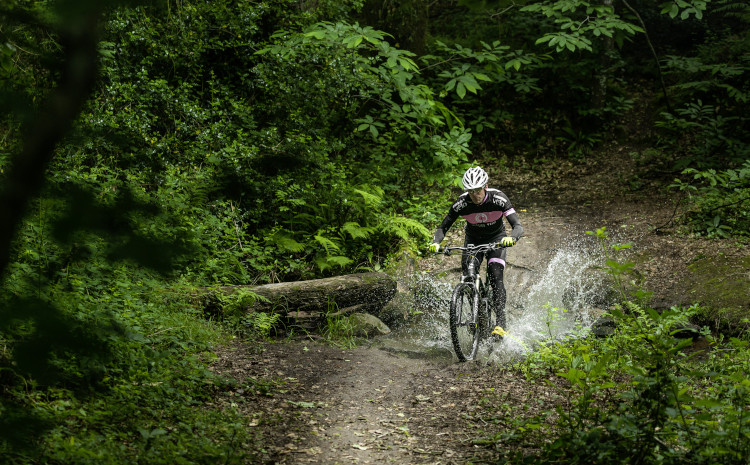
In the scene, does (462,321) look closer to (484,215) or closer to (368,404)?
(484,215)

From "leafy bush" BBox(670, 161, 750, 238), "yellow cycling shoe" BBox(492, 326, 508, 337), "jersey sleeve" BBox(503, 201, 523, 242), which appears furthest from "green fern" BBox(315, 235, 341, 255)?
"leafy bush" BBox(670, 161, 750, 238)

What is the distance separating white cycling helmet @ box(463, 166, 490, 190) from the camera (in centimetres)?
698

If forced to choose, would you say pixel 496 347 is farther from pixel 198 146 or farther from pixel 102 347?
pixel 102 347

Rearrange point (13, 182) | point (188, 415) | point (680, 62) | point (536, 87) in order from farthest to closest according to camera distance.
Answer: point (536, 87) → point (680, 62) → point (188, 415) → point (13, 182)

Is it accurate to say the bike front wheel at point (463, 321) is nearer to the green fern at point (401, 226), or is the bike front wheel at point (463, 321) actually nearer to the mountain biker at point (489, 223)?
the mountain biker at point (489, 223)

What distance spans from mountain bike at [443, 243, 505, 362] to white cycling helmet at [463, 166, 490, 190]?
771 mm

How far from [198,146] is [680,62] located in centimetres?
1280

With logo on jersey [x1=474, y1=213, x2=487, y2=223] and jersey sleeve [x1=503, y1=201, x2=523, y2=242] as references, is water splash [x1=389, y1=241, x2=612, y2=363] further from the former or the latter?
logo on jersey [x1=474, y1=213, x2=487, y2=223]

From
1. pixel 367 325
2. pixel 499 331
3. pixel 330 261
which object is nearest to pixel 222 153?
pixel 330 261

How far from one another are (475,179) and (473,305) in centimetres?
161

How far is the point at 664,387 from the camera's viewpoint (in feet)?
11.7

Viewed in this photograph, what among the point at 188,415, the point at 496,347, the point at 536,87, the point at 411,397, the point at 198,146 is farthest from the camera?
the point at 536,87

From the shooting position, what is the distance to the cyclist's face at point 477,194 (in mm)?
7077

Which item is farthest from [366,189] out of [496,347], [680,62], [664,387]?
[680,62]
